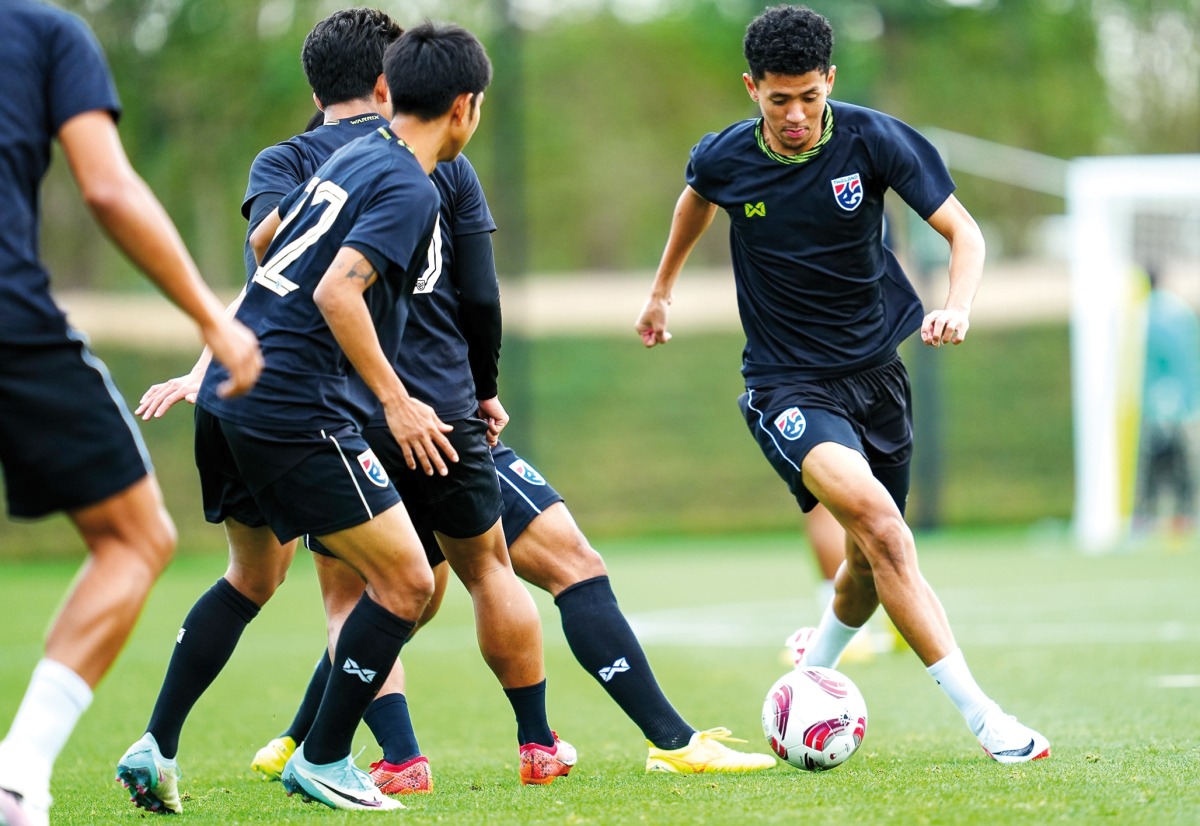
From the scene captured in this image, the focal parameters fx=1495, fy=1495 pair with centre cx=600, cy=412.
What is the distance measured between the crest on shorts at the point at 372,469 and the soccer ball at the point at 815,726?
1.59m

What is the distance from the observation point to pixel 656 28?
124 ft

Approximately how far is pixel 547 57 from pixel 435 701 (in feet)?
101

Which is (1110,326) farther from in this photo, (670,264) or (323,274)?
(323,274)

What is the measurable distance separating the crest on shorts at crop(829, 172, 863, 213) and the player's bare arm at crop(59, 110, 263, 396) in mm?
2473

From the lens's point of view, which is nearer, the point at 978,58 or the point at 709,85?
the point at 978,58

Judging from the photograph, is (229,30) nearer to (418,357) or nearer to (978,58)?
(978,58)

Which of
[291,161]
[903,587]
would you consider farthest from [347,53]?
[903,587]

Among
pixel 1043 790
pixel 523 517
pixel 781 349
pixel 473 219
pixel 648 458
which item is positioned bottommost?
pixel 648 458

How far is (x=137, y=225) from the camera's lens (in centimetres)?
339

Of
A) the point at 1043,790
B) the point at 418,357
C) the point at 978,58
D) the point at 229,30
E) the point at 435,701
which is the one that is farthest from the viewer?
the point at 978,58

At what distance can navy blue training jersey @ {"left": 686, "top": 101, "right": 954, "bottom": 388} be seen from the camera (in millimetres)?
5234

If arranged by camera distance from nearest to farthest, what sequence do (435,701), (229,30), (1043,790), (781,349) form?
(1043,790) < (781,349) < (435,701) < (229,30)

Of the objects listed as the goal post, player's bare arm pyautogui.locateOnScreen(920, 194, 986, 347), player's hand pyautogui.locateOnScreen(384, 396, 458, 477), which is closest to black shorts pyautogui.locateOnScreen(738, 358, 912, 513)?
player's bare arm pyautogui.locateOnScreen(920, 194, 986, 347)

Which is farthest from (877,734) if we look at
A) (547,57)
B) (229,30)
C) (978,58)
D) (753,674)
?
(547,57)
